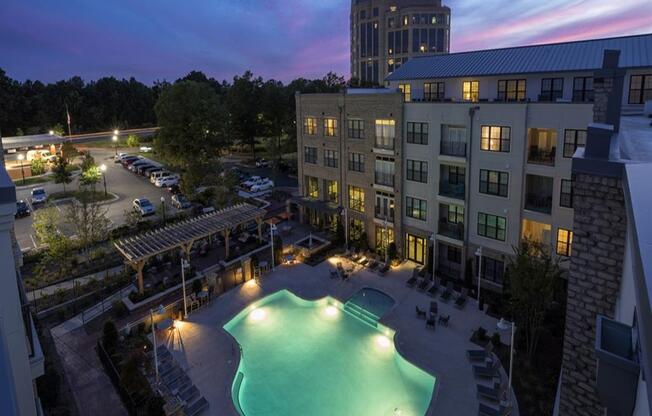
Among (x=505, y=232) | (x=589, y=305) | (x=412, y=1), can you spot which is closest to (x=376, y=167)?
(x=505, y=232)

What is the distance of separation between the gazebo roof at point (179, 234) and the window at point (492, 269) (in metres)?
15.9

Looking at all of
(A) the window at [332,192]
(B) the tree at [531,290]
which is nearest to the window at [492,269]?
(B) the tree at [531,290]

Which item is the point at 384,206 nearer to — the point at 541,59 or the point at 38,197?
the point at 541,59

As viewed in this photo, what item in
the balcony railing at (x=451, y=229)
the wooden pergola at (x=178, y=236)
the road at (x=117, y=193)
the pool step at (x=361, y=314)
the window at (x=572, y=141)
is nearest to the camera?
the window at (x=572, y=141)

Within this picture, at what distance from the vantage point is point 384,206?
30.9 meters

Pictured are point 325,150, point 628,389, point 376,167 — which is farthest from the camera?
point 325,150

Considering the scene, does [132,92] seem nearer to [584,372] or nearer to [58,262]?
[58,262]

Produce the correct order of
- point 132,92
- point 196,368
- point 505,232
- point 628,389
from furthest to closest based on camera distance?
point 132,92, point 505,232, point 196,368, point 628,389

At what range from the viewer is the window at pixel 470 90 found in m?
29.7

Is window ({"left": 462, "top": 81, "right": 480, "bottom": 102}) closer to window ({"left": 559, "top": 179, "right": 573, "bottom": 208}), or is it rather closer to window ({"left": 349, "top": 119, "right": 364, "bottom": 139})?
window ({"left": 349, "top": 119, "right": 364, "bottom": 139})

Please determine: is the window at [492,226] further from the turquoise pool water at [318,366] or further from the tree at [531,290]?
the turquoise pool water at [318,366]

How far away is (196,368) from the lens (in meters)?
18.6

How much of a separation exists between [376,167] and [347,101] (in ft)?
17.9

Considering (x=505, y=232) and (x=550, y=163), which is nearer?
(x=550, y=163)
